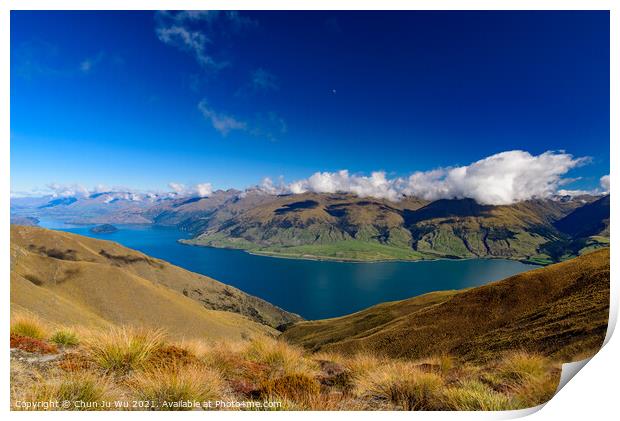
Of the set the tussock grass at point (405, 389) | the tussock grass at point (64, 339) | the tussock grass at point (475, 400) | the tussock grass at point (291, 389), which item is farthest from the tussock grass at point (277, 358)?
the tussock grass at point (64, 339)

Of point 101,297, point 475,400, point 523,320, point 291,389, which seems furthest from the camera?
point 101,297

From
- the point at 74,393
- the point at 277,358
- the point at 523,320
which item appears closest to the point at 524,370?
the point at 277,358

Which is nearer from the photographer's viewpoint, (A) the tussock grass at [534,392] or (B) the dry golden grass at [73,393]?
(B) the dry golden grass at [73,393]

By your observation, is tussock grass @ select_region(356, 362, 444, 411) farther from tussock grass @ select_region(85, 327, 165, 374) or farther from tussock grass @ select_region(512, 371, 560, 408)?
tussock grass @ select_region(85, 327, 165, 374)

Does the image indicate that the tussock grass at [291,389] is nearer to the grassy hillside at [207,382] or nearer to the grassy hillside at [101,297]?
the grassy hillside at [207,382]

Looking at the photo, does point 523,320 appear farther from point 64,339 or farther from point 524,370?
point 64,339
